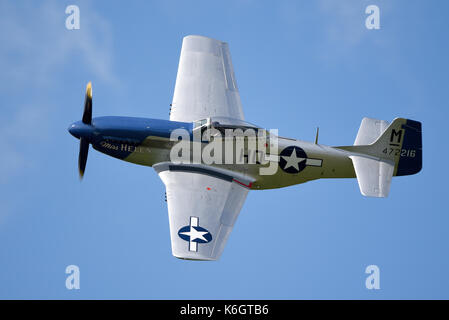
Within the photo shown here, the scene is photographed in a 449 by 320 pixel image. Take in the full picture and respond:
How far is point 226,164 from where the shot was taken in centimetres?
1534

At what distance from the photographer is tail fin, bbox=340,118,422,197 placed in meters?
15.4

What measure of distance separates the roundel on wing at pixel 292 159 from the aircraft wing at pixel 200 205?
A: 1014 mm

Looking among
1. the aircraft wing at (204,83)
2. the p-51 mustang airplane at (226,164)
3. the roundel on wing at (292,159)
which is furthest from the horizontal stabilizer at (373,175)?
the aircraft wing at (204,83)

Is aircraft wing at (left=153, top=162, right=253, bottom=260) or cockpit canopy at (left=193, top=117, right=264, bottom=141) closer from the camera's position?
aircraft wing at (left=153, top=162, right=253, bottom=260)

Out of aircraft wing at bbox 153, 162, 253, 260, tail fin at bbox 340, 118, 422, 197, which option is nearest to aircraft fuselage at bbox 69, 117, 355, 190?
aircraft wing at bbox 153, 162, 253, 260

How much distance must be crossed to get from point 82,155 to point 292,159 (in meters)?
5.34

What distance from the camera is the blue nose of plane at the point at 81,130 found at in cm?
1512

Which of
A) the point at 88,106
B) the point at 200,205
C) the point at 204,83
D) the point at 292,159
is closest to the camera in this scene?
the point at 200,205

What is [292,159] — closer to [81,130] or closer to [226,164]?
[226,164]

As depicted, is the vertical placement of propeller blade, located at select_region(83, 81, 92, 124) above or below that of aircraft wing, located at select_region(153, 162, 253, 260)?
above

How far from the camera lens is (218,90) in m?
16.8

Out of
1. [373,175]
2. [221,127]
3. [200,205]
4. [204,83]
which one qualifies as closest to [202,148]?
[221,127]

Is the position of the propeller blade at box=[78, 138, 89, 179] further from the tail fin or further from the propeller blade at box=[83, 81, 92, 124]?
the tail fin

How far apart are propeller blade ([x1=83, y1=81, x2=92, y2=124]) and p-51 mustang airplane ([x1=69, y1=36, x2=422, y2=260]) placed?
24mm
